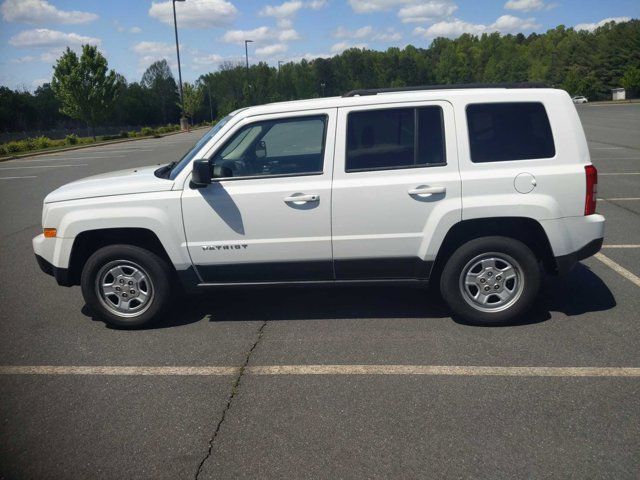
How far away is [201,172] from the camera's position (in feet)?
14.7

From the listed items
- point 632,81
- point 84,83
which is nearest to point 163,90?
point 84,83

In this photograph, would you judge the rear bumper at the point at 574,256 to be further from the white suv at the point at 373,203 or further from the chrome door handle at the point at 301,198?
the chrome door handle at the point at 301,198

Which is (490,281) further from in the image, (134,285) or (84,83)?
(84,83)

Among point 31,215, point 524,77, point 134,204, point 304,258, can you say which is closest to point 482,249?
point 304,258

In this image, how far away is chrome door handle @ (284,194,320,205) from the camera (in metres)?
4.57

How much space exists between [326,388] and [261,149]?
216cm

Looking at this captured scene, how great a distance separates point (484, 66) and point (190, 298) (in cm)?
13504

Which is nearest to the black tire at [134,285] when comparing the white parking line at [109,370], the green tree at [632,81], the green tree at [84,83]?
the white parking line at [109,370]

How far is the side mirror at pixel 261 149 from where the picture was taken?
484cm

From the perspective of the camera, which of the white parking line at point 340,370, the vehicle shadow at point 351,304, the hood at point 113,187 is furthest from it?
the vehicle shadow at point 351,304

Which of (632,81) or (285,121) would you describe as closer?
(285,121)

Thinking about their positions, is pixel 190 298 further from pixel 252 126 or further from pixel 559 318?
pixel 559 318

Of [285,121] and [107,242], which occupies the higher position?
[285,121]

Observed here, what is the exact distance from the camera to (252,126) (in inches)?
187
